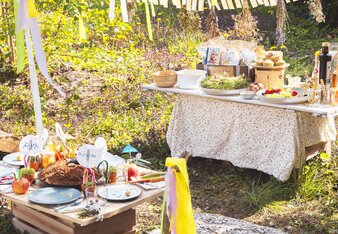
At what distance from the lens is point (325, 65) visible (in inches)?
172

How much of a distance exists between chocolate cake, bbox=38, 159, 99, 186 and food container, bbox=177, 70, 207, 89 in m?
1.79

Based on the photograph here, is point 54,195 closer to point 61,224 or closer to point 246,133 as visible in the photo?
point 61,224

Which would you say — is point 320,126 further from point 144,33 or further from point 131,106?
point 144,33

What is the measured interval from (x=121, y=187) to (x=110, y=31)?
18.6 ft

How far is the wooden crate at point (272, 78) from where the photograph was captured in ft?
15.5

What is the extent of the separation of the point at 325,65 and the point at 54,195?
7.41ft

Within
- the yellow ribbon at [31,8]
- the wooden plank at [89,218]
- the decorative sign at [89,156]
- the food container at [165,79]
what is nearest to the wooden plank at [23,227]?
the wooden plank at [89,218]

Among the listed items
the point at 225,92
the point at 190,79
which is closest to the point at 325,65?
the point at 225,92

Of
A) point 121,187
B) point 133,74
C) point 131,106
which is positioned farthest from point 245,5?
point 133,74

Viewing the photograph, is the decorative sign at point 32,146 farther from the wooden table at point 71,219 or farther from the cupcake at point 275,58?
the cupcake at point 275,58

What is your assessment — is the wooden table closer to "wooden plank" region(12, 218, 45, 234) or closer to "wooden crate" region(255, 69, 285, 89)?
"wooden plank" region(12, 218, 45, 234)

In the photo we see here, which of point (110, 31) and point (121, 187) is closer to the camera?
point (121, 187)

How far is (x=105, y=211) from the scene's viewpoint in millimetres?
3215

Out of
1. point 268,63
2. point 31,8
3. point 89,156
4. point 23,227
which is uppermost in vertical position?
point 31,8
